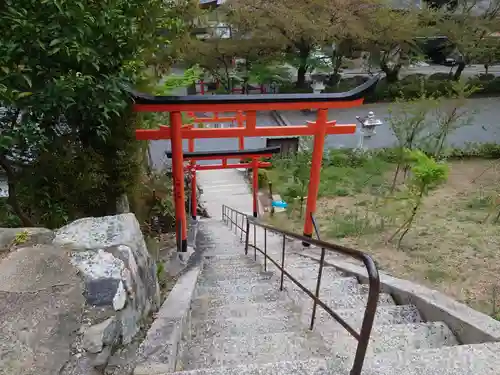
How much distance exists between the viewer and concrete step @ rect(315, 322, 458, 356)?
292 cm

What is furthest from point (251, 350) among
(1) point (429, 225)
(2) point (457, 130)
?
(2) point (457, 130)

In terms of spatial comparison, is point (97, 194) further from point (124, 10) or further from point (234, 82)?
point (234, 82)

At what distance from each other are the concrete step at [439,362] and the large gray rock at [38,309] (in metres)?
1.40

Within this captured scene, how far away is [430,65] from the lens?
29188mm

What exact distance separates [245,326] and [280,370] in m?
1.33

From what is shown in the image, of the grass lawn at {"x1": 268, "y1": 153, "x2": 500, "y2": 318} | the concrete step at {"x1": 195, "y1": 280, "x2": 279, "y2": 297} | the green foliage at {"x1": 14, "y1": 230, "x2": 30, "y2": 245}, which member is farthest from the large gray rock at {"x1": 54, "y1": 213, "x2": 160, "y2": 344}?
the grass lawn at {"x1": 268, "y1": 153, "x2": 500, "y2": 318}

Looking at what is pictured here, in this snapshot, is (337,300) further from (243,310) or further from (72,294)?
(72,294)

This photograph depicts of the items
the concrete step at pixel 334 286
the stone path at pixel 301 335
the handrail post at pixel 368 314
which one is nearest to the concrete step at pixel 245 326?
the stone path at pixel 301 335

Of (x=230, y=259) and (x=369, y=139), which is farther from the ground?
(x=230, y=259)

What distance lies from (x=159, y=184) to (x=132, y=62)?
7017 millimetres

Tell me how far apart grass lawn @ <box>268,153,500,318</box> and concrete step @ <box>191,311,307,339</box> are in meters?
2.23

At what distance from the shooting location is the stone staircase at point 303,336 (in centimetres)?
224

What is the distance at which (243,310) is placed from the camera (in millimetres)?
3863

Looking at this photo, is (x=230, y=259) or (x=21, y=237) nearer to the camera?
(x=21, y=237)
